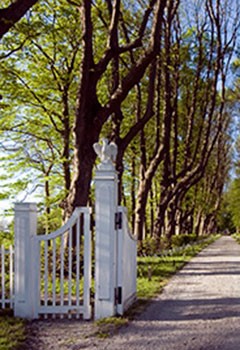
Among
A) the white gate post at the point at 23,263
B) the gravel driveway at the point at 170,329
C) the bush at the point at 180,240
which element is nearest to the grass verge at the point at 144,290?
the gravel driveway at the point at 170,329

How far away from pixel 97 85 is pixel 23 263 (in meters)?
13.1

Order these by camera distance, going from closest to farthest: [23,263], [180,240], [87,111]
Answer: [23,263], [87,111], [180,240]

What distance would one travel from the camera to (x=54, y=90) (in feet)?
70.5

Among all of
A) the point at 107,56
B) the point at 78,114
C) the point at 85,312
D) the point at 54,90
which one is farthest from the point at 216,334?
the point at 54,90

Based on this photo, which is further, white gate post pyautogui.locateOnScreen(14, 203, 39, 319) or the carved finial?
the carved finial

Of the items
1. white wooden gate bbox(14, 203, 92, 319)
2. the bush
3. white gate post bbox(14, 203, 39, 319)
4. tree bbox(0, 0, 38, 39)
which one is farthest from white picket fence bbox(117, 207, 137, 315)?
the bush

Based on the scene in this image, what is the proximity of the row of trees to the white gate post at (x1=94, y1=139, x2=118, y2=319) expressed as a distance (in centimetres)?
410

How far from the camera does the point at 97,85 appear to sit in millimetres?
20188

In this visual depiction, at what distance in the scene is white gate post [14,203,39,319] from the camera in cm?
784

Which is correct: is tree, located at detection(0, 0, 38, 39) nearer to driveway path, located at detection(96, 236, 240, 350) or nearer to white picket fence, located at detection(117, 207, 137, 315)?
white picket fence, located at detection(117, 207, 137, 315)

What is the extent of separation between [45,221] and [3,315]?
58.2ft

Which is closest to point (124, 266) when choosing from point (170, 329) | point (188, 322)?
point (188, 322)

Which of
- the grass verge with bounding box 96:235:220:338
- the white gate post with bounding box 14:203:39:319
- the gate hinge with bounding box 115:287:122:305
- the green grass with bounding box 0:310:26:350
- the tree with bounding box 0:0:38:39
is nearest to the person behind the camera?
the green grass with bounding box 0:310:26:350

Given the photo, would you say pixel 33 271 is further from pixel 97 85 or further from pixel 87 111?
pixel 97 85
